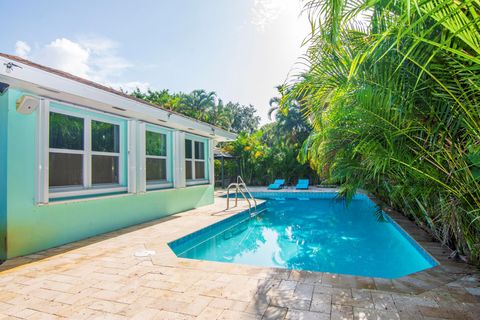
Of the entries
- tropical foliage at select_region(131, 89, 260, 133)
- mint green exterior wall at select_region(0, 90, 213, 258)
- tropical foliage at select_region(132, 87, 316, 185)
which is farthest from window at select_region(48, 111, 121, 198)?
tropical foliage at select_region(131, 89, 260, 133)

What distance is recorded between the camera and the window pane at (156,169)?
8.70 metres

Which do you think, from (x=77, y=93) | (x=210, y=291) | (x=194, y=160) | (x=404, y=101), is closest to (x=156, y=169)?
(x=194, y=160)

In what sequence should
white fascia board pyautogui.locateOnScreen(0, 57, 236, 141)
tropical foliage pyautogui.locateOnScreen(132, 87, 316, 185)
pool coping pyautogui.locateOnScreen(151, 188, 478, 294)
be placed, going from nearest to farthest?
pool coping pyautogui.locateOnScreen(151, 188, 478, 294) → white fascia board pyautogui.locateOnScreen(0, 57, 236, 141) → tropical foliage pyautogui.locateOnScreen(132, 87, 316, 185)

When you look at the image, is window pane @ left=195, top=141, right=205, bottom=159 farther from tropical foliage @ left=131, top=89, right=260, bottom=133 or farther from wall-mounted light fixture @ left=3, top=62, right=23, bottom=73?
tropical foliage @ left=131, top=89, right=260, bottom=133

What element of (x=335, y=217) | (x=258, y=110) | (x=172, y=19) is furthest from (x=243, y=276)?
(x=258, y=110)

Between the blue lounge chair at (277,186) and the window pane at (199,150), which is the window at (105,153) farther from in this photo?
the blue lounge chair at (277,186)

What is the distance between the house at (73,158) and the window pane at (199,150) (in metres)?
2.11

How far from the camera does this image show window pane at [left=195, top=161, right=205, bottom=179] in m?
11.5

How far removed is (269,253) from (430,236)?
12.3 feet

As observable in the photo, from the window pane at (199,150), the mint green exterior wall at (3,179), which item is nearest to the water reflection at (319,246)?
the mint green exterior wall at (3,179)

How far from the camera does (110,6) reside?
8.96 meters

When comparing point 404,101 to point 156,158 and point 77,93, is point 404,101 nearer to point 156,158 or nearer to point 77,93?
point 77,93

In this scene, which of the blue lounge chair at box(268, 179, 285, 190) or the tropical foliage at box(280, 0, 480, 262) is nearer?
the tropical foliage at box(280, 0, 480, 262)

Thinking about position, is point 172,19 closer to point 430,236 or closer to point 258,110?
point 430,236
